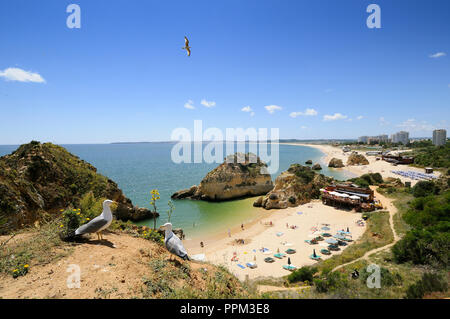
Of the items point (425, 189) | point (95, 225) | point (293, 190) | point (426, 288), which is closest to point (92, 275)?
point (95, 225)

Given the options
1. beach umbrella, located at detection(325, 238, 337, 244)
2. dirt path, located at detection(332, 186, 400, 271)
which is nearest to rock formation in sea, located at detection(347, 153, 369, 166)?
dirt path, located at detection(332, 186, 400, 271)

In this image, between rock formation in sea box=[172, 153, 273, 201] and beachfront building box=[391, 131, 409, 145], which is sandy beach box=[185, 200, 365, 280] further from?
beachfront building box=[391, 131, 409, 145]

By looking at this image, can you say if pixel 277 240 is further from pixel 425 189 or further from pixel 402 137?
pixel 402 137

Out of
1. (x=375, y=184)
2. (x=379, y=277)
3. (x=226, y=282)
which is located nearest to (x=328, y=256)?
(x=379, y=277)

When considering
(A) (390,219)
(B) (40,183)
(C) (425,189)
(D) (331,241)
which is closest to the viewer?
(B) (40,183)

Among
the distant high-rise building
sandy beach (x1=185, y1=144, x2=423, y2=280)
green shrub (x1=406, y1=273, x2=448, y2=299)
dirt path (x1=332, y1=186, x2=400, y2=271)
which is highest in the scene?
the distant high-rise building
